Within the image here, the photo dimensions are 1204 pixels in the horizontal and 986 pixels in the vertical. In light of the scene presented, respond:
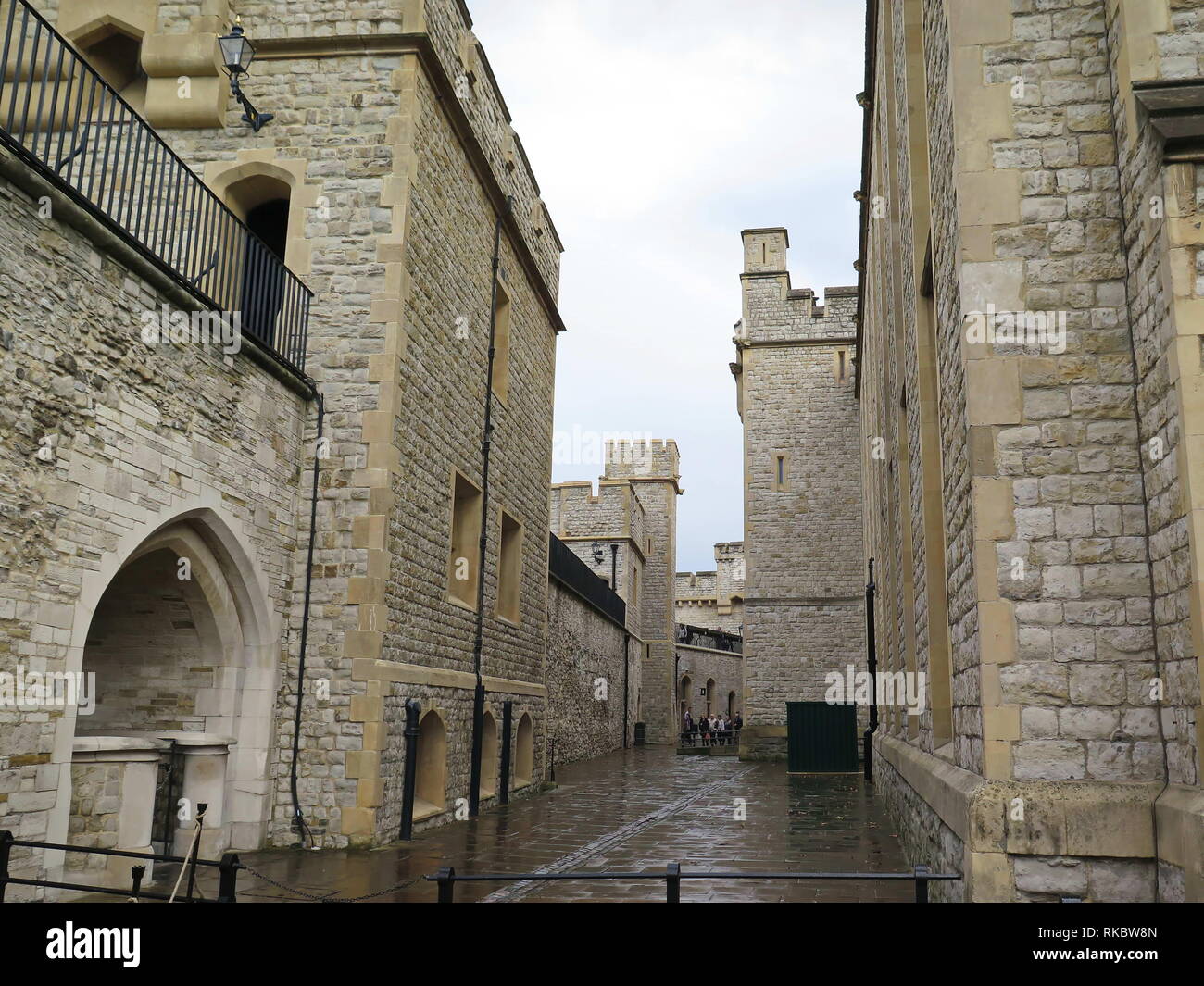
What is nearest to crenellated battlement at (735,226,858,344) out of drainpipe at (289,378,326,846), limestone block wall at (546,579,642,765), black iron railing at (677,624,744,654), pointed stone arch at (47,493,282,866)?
limestone block wall at (546,579,642,765)

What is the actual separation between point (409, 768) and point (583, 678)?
52.2 ft

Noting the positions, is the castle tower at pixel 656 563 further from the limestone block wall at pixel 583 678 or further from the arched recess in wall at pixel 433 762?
the arched recess in wall at pixel 433 762

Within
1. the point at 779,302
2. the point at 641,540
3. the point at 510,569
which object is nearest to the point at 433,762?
the point at 510,569

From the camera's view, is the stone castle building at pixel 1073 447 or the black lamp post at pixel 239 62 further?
the black lamp post at pixel 239 62

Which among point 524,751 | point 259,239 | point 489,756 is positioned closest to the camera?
point 259,239

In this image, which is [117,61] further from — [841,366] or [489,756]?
[841,366]

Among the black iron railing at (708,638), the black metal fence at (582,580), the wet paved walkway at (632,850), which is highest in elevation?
the black metal fence at (582,580)

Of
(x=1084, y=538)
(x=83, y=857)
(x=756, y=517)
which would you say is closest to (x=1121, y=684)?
(x=1084, y=538)

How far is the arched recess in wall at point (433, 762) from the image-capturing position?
35.5 ft

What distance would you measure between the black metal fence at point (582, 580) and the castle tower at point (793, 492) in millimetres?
4182

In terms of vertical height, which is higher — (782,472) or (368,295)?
(782,472)

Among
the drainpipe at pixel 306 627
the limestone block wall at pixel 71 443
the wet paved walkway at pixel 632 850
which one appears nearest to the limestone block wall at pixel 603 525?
the wet paved walkway at pixel 632 850

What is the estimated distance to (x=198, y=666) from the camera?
8.78 metres

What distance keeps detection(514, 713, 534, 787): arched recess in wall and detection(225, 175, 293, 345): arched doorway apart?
24.4ft
